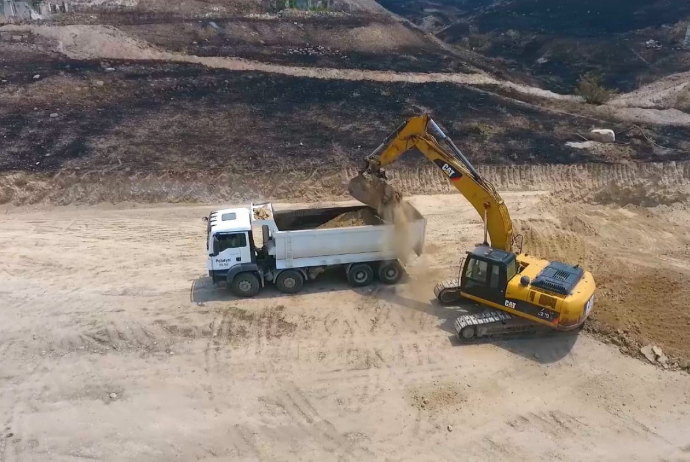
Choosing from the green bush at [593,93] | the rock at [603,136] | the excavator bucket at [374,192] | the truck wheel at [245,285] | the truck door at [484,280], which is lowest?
the truck wheel at [245,285]

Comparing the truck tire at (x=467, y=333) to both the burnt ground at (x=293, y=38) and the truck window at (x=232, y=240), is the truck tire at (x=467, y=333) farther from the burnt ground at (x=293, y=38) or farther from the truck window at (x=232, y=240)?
the burnt ground at (x=293, y=38)

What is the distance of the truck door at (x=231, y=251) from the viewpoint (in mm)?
13797

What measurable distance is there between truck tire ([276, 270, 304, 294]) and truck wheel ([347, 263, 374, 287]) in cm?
128

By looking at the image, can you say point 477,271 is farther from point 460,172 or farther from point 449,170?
point 449,170

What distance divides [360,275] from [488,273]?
11.3ft

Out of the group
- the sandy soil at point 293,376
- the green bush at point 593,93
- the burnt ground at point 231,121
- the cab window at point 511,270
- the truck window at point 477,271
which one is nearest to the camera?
the sandy soil at point 293,376

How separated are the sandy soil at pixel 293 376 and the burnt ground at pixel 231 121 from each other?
657cm

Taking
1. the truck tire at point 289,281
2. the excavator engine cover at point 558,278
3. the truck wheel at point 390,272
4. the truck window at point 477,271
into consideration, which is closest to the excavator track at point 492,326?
the truck window at point 477,271

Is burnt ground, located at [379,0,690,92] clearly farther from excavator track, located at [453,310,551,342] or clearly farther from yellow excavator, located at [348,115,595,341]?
excavator track, located at [453,310,551,342]

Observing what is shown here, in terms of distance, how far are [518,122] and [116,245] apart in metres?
18.0

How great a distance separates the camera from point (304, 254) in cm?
1414

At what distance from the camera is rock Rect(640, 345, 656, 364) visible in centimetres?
1181

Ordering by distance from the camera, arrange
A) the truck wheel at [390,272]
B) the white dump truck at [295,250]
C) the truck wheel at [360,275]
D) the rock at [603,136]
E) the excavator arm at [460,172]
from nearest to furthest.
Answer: the excavator arm at [460,172]
the white dump truck at [295,250]
the truck wheel at [360,275]
the truck wheel at [390,272]
the rock at [603,136]

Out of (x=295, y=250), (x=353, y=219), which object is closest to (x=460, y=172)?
(x=353, y=219)
